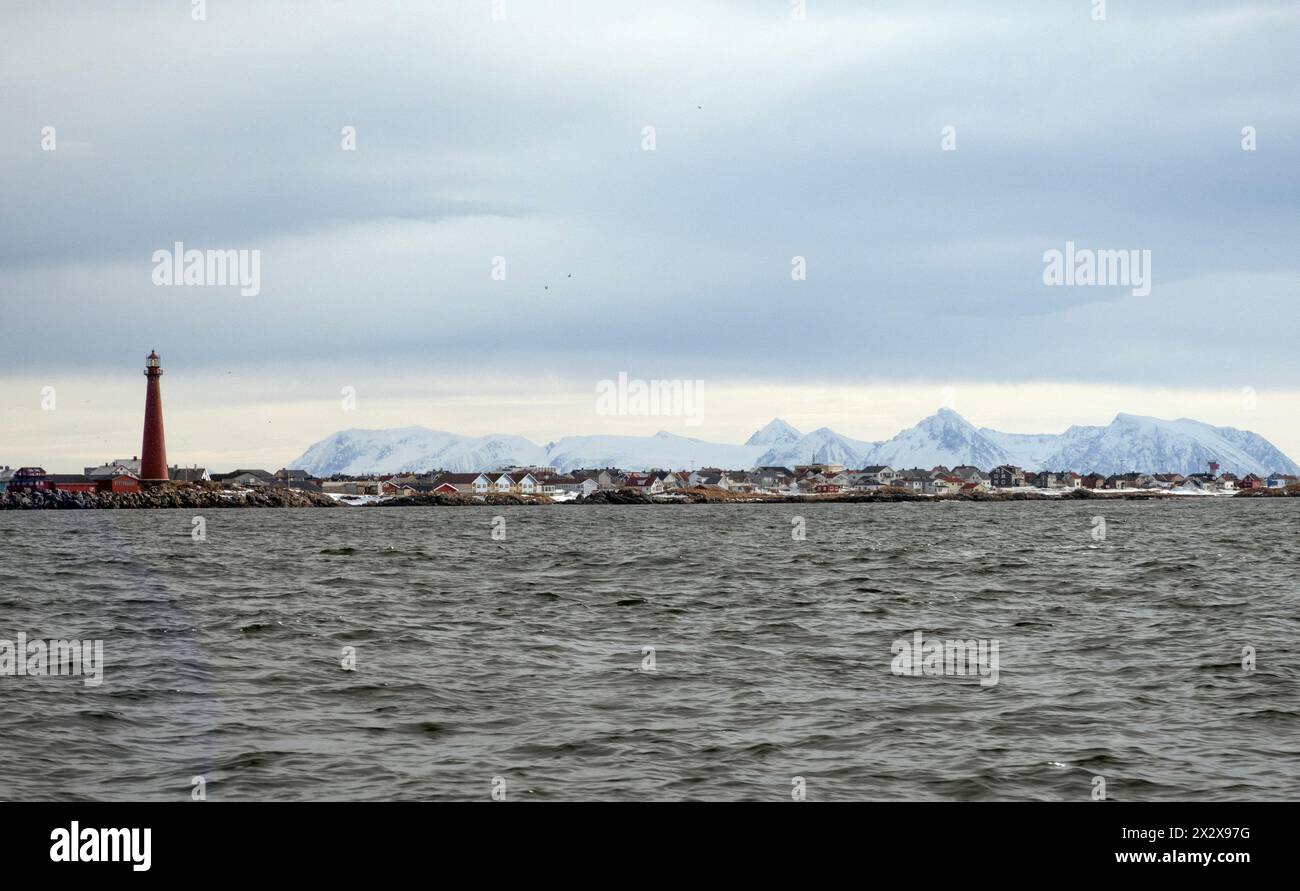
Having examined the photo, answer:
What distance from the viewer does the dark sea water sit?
15117mm

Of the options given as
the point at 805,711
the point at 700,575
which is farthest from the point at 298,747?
the point at 700,575

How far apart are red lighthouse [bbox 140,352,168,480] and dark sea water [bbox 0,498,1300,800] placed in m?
117

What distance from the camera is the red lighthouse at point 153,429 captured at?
518 ft

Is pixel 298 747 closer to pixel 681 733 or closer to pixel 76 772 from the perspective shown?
pixel 76 772

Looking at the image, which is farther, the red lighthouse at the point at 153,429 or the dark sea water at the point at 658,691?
the red lighthouse at the point at 153,429

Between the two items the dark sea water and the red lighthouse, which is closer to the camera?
the dark sea water

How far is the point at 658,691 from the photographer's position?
21.0 m

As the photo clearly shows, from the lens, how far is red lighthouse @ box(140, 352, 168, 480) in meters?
158

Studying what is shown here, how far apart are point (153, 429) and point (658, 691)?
6105 inches

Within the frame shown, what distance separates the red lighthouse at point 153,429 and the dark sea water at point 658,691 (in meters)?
117

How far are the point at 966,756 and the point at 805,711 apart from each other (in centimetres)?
353

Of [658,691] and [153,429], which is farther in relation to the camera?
[153,429]

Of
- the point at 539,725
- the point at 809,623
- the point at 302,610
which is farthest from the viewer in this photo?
the point at 302,610
